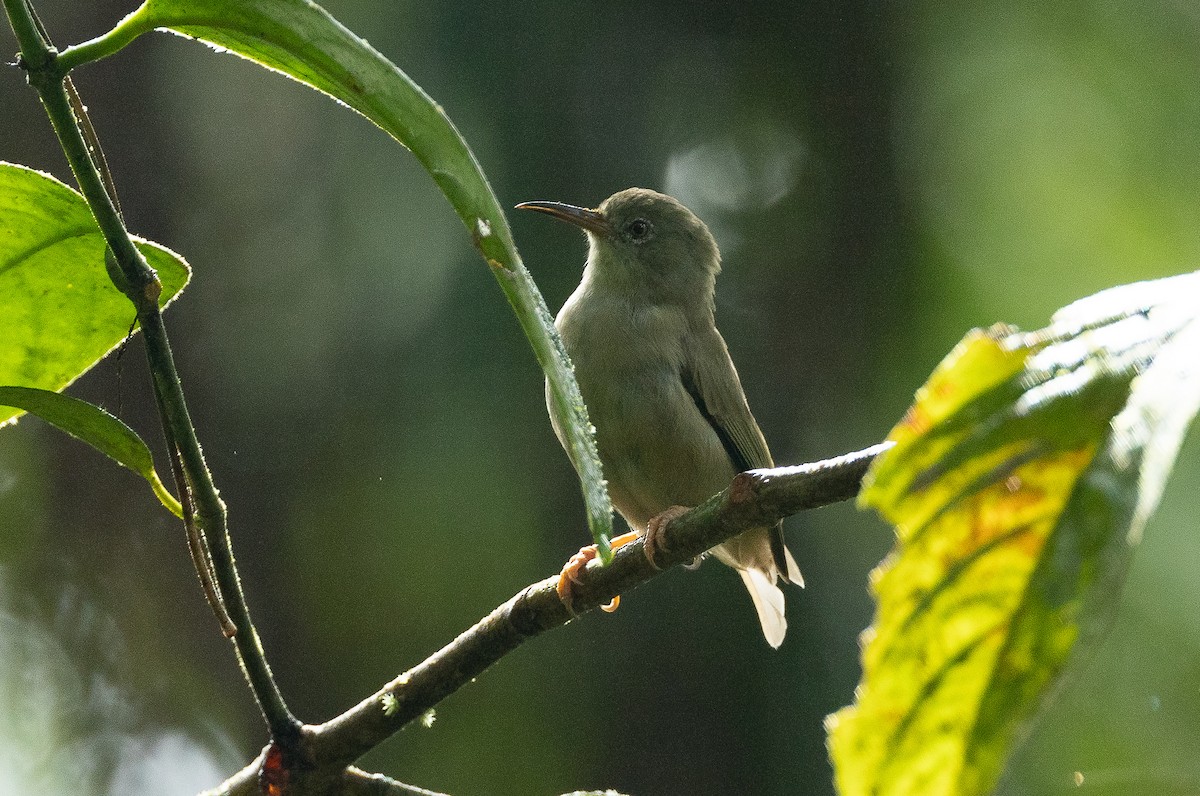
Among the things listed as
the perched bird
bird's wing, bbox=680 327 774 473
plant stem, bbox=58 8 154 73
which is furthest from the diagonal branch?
bird's wing, bbox=680 327 774 473

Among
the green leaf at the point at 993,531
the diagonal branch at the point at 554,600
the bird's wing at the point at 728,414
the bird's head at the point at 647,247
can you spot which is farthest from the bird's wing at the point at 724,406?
the green leaf at the point at 993,531

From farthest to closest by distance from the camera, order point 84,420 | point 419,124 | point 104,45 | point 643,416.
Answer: point 643,416
point 84,420
point 104,45
point 419,124

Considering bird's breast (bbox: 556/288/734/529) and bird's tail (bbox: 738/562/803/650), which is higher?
bird's breast (bbox: 556/288/734/529)

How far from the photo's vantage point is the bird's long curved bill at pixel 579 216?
5.70 meters

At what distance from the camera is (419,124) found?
1.38m

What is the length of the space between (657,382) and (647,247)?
119 cm

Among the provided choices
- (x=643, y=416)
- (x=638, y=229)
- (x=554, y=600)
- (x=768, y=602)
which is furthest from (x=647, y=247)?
(x=554, y=600)

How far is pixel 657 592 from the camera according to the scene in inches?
275

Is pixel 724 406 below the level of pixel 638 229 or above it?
below

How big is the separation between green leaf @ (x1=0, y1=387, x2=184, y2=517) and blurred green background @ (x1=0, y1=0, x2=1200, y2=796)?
15.5 ft

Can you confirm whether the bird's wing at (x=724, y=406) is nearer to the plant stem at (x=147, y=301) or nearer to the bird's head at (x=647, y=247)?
the bird's head at (x=647, y=247)

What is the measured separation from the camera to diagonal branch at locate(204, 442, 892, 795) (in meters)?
1.90

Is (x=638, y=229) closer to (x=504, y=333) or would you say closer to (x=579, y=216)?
(x=579, y=216)

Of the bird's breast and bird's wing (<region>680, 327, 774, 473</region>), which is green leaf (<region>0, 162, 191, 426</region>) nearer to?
the bird's breast
